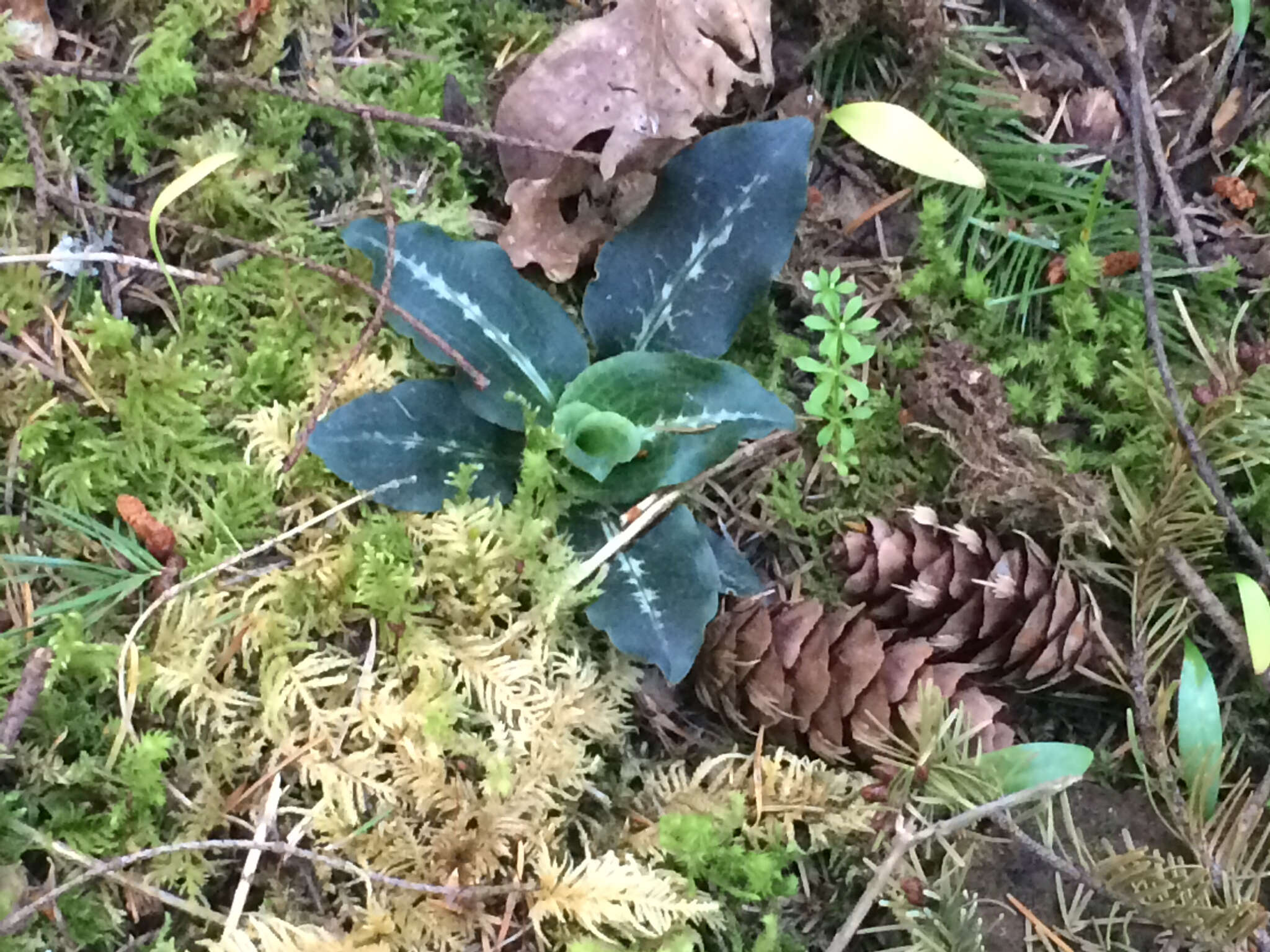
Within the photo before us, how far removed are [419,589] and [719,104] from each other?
84 centimetres

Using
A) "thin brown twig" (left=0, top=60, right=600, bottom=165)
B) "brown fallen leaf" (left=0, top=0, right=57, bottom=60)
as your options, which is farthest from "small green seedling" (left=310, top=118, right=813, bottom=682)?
"brown fallen leaf" (left=0, top=0, right=57, bottom=60)

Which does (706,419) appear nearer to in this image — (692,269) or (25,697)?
(692,269)

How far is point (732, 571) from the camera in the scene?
53.7 inches

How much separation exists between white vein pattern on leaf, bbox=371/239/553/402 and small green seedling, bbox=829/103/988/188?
2.09 ft

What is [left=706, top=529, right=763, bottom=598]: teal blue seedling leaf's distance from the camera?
4.45 feet

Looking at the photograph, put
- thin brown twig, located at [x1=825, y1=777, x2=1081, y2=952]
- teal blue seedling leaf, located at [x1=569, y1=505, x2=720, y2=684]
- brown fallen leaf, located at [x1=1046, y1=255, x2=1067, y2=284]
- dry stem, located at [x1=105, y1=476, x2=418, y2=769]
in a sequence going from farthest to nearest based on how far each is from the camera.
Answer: brown fallen leaf, located at [x1=1046, y1=255, x2=1067, y2=284]
teal blue seedling leaf, located at [x1=569, y1=505, x2=720, y2=684]
dry stem, located at [x1=105, y1=476, x2=418, y2=769]
thin brown twig, located at [x1=825, y1=777, x2=1081, y2=952]

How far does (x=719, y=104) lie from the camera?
1.42m

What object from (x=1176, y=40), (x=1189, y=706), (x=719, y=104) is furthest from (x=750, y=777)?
(x=1176, y=40)

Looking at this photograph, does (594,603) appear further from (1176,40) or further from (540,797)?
(1176,40)

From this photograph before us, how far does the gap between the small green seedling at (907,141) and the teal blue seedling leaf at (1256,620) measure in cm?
71

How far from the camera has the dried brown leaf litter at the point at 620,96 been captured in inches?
55.7

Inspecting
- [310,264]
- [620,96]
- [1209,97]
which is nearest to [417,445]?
[310,264]

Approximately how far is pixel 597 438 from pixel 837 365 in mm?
380

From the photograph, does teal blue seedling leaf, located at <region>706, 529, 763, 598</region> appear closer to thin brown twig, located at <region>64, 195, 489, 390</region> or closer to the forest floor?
the forest floor
